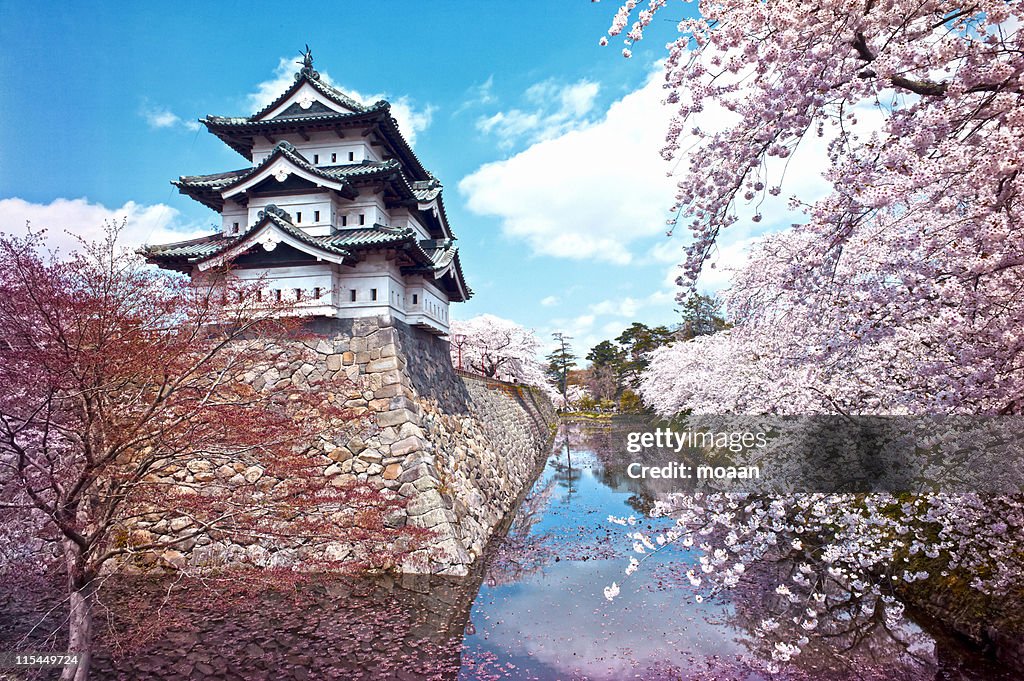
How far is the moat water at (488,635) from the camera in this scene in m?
6.18

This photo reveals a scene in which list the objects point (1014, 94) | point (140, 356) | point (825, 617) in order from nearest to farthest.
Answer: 1. point (1014, 94)
2. point (140, 356)
3. point (825, 617)

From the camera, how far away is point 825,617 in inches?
295

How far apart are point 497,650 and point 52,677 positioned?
5.04 metres

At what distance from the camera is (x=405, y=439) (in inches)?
405

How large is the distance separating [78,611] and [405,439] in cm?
588

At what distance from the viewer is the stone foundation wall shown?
31.2ft

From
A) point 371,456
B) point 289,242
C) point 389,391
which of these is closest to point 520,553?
point 371,456

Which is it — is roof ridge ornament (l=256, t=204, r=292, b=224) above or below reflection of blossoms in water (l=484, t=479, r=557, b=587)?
above

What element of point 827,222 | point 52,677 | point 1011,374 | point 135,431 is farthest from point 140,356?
point 1011,374

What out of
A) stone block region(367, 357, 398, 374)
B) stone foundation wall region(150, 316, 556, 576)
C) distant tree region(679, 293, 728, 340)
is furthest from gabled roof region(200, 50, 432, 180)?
distant tree region(679, 293, 728, 340)

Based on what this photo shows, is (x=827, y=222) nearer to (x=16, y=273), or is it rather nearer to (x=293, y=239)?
(x=16, y=273)

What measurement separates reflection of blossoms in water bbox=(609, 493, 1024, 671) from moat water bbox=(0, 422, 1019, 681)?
9 centimetres

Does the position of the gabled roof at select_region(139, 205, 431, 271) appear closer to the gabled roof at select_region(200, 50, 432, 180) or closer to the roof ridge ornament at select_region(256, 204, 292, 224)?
the roof ridge ornament at select_region(256, 204, 292, 224)

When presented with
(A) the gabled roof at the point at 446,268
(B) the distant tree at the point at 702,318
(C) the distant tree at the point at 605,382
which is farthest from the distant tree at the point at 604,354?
(A) the gabled roof at the point at 446,268
